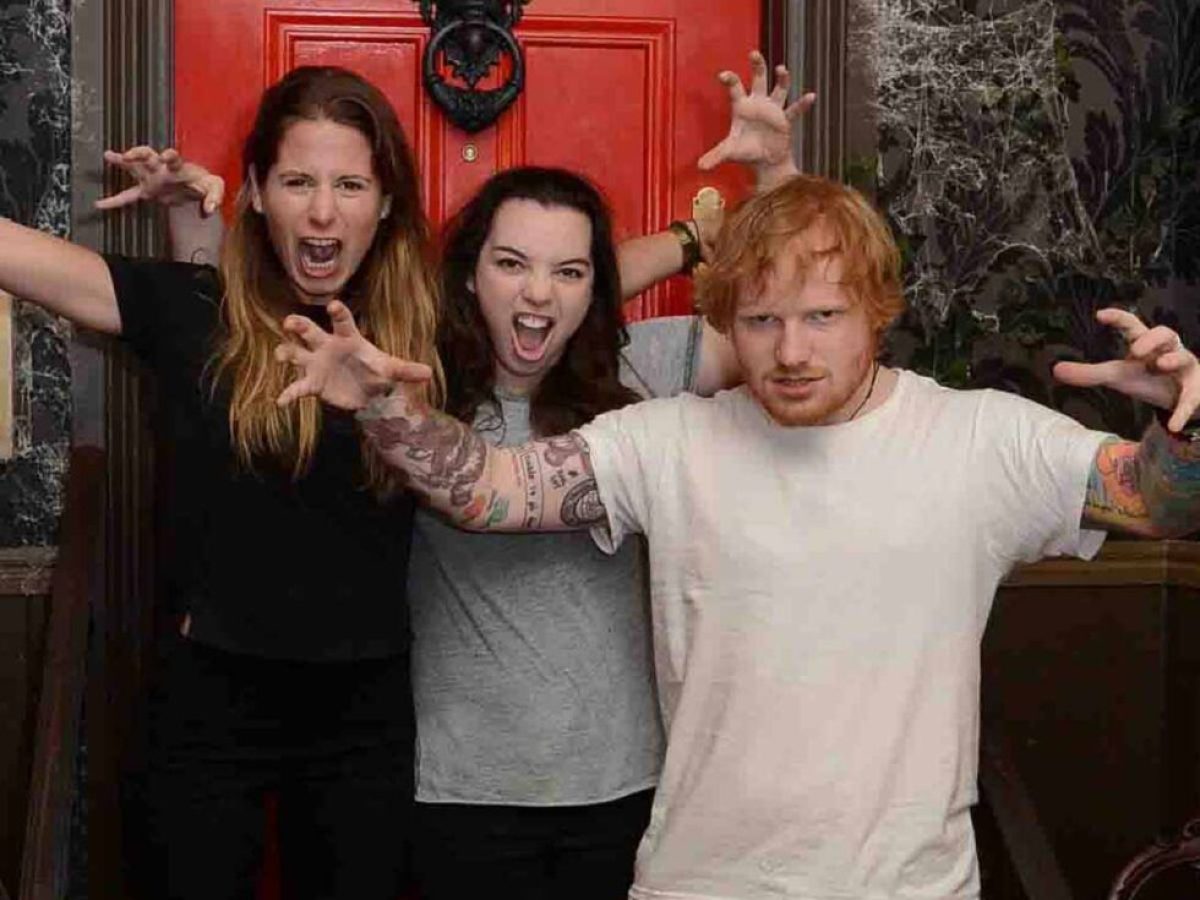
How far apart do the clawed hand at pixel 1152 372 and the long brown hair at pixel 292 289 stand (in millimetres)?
920

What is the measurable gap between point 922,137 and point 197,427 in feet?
5.06

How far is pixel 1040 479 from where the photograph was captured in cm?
217

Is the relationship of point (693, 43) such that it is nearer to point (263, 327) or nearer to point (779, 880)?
point (263, 327)

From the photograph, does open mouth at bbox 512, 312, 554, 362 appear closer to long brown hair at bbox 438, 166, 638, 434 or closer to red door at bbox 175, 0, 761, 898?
long brown hair at bbox 438, 166, 638, 434

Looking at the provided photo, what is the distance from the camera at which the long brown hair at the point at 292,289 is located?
7.89 ft

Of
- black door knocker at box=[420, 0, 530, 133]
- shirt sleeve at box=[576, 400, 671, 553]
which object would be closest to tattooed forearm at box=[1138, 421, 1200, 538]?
shirt sleeve at box=[576, 400, 671, 553]

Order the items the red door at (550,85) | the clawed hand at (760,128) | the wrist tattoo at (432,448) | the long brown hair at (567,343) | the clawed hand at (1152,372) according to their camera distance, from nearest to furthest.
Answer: the clawed hand at (1152,372) < the wrist tattoo at (432,448) < the long brown hair at (567,343) < the clawed hand at (760,128) < the red door at (550,85)

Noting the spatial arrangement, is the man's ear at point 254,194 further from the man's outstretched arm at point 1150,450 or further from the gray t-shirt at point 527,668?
the man's outstretched arm at point 1150,450

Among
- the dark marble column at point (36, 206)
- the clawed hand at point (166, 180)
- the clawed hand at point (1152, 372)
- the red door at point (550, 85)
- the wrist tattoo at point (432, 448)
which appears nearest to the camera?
the clawed hand at point (1152, 372)

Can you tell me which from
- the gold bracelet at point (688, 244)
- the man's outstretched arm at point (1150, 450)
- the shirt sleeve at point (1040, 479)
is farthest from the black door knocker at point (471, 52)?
the man's outstretched arm at point (1150, 450)

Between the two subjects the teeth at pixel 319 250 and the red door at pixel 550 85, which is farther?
the red door at pixel 550 85

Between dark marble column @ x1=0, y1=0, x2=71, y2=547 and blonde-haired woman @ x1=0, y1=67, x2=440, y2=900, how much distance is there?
26.1 inches

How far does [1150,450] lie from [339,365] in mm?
948

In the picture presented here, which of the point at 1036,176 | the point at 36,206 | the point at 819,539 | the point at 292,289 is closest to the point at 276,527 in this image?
the point at 292,289
